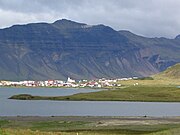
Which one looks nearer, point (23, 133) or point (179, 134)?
point (23, 133)

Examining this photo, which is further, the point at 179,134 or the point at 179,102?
the point at 179,102

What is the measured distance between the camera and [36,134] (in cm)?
3819

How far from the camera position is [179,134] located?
52.1 meters

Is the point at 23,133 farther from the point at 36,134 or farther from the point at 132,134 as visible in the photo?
the point at 132,134

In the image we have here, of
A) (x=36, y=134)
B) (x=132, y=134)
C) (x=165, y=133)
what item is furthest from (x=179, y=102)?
(x=36, y=134)

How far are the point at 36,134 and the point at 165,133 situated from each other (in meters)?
20.5

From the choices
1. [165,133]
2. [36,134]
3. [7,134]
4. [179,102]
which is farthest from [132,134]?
[179,102]

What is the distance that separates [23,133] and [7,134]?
3.35 meters

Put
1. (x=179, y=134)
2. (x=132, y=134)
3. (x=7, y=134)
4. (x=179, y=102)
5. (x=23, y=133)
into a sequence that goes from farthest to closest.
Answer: (x=179, y=102) < (x=132, y=134) < (x=179, y=134) < (x=23, y=133) < (x=7, y=134)

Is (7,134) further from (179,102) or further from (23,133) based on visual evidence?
(179,102)

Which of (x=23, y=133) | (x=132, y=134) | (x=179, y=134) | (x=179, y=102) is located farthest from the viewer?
(x=179, y=102)

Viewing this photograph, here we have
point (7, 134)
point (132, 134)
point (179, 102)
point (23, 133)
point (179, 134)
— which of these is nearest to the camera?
point (7, 134)

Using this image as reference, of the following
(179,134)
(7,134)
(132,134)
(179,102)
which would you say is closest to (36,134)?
(7,134)

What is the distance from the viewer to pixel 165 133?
53500 millimetres
